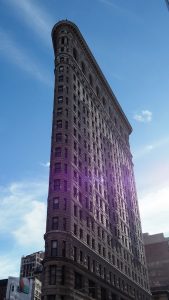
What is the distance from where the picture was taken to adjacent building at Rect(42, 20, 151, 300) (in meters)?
59.0

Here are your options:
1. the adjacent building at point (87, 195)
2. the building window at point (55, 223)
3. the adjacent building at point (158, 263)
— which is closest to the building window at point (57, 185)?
the adjacent building at point (87, 195)

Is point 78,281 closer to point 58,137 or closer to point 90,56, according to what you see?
point 58,137

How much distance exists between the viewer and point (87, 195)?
245 ft

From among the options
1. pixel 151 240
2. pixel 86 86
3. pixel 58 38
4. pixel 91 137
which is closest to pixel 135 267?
pixel 91 137

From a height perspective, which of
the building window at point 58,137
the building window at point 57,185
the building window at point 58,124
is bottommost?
the building window at point 57,185

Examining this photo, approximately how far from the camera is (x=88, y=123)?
303 ft

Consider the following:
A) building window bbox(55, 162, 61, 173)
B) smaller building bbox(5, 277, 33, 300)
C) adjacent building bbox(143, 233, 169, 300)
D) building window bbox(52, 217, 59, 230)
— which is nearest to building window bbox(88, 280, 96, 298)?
building window bbox(52, 217, 59, 230)

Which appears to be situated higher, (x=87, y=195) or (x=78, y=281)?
(x=87, y=195)

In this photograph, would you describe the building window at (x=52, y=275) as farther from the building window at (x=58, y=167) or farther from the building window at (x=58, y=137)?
the building window at (x=58, y=137)

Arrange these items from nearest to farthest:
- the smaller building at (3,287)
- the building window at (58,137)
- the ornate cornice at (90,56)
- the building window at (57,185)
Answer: the building window at (57,185) → the building window at (58,137) → the ornate cornice at (90,56) → the smaller building at (3,287)

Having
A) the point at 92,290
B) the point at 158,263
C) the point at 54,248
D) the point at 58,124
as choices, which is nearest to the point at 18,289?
the point at 92,290

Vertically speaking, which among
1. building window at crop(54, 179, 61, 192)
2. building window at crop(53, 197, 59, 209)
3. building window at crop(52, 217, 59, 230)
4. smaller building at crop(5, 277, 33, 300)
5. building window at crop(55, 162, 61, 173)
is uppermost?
building window at crop(55, 162, 61, 173)

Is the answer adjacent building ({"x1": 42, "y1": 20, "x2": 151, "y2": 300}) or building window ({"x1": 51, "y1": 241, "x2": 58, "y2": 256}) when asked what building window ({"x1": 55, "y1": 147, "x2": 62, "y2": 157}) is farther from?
building window ({"x1": 51, "y1": 241, "x2": 58, "y2": 256})

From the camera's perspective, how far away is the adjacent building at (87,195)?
59.0m
